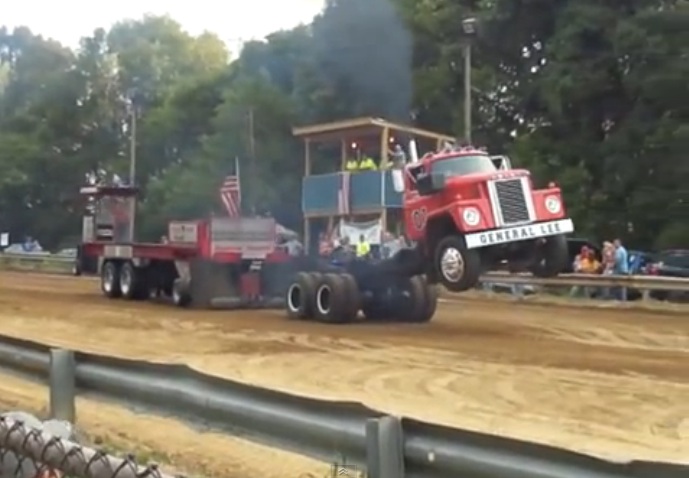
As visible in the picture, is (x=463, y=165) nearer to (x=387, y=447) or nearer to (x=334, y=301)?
(x=334, y=301)

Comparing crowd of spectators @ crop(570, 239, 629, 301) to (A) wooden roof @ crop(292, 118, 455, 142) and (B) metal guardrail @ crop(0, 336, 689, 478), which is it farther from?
(B) metal guardrail @ crop(0, 336, 689, 478)

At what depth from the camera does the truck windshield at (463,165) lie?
18922 millimetres

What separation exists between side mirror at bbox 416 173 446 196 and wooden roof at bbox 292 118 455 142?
20.0 ft

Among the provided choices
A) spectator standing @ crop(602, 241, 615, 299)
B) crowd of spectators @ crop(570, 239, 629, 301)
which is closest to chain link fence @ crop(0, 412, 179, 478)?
crowd of spectators @ crop(570, 239, 629, 301)

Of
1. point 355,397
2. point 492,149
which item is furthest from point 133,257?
point 492,149

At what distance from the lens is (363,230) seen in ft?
82.7

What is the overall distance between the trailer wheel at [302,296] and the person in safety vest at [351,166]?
614cm

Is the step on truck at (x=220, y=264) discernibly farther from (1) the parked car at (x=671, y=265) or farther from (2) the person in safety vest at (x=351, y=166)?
(1) the parked car at (x=671, y=265)

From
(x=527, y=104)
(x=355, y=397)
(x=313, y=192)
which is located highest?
(x=527, y=104)

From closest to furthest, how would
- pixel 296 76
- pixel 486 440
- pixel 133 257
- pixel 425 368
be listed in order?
1. pixel 486 440
2. pixel 425 368
3. pixel 133 257
4. pixel 296 76

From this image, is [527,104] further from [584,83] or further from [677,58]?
[677,58]

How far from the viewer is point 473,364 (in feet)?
44.7

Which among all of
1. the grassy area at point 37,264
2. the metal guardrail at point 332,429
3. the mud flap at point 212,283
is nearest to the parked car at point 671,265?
the mud flap at point 212,283

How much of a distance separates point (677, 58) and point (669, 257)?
248 inches
